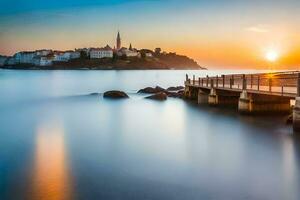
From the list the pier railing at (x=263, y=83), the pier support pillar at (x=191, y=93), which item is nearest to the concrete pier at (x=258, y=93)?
the pier railing at (x=263, y=83)

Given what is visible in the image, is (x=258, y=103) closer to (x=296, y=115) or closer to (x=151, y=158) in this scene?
(x=296, y=115)

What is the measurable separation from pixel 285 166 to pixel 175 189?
665 centimetres

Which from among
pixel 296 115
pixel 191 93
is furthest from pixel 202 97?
pixel 296 115

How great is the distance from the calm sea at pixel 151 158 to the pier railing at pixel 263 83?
8.15 ft

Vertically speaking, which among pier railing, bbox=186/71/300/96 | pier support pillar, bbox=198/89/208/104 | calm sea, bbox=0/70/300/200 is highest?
pier railing, bbox=186/71/300/96

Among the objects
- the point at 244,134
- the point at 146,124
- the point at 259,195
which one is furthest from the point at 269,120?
the point at 259,195

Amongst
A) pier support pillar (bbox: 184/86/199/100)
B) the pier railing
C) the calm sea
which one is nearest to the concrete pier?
the pier railing

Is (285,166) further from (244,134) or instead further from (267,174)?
(244,134)

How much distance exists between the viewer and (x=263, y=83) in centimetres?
3303

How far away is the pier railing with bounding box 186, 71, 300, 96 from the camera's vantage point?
2751 cm

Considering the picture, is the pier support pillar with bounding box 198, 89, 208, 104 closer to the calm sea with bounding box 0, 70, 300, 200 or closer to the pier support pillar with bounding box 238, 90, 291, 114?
the calm sea with bounding box 0, 70, 300, 200

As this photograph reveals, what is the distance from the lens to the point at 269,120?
30.4 m

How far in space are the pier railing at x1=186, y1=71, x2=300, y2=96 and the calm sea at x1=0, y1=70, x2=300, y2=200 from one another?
2485 mm

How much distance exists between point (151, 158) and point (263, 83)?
1619 centimetres
